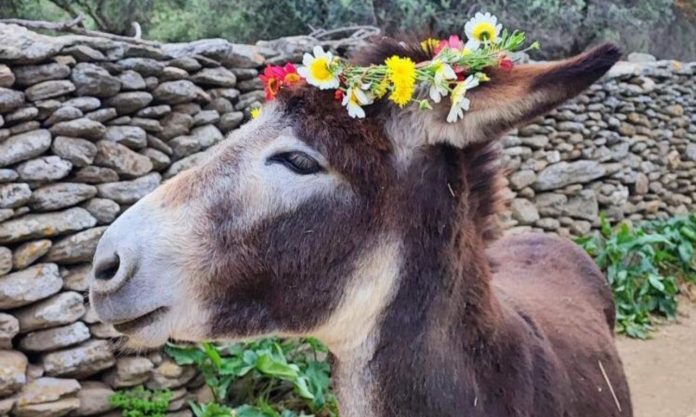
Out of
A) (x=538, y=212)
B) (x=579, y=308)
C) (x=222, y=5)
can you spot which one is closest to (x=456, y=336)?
(x=579, y=308)

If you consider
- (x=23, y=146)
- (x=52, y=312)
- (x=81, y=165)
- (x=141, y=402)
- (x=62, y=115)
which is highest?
(x=62, y=115)

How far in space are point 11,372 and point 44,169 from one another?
3.47 feet

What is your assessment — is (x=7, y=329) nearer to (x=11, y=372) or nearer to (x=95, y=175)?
(x=11, y=372)

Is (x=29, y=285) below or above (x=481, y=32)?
below

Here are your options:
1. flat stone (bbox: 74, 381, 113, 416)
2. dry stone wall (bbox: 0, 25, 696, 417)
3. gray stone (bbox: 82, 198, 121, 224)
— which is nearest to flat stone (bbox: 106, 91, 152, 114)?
dry stone wall (bbox: 0, 25, 696, 417)

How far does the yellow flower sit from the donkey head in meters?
0.06

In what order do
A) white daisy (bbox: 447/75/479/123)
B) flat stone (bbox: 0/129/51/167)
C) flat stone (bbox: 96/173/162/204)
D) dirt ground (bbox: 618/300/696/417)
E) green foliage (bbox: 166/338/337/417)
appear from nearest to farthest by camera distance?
white daisy (bbox: 447/75/479/123)
flat stone (bbox: 0/129/51/167)
flat stone (bbox: 96/173/162/204)
green foliage (bbox: 166/338/337/417)
dirt ground (bbox: 618/300/696/417)

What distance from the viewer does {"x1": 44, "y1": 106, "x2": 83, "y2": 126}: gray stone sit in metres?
4.12

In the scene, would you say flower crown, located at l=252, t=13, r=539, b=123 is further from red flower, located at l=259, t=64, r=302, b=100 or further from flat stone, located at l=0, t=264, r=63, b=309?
flat stone, located at l=0, t=264, r=63, b=309

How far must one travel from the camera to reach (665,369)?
632cm

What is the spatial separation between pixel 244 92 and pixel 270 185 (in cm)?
375

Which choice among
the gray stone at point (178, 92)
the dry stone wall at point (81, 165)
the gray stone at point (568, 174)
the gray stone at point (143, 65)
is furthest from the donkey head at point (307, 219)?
the gray stone at point (568, 174)

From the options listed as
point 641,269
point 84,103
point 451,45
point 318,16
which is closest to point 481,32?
→ point 451,45

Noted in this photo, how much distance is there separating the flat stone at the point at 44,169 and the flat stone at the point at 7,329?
28.6 inches
